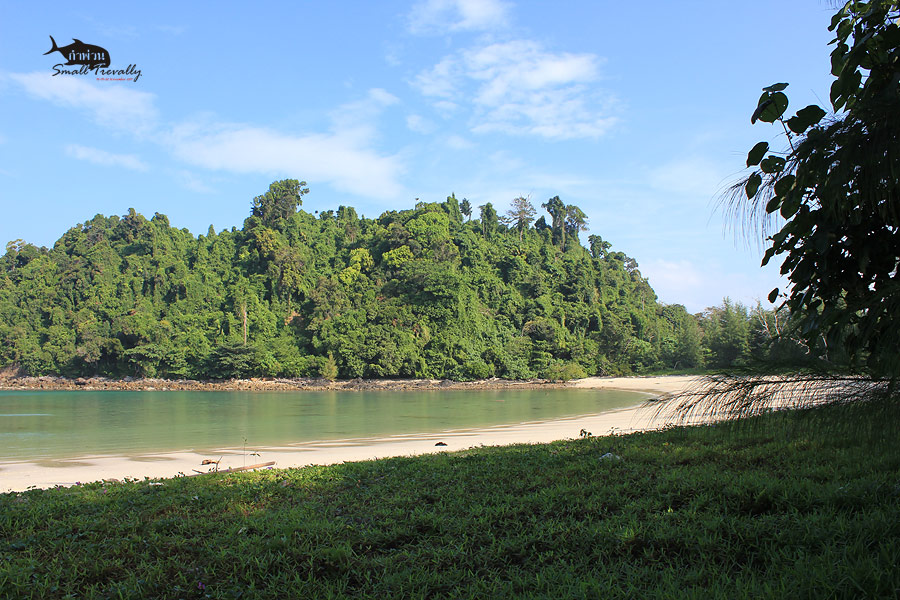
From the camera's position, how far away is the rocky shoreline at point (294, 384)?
4847 centimetres

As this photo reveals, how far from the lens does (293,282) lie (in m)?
57.7

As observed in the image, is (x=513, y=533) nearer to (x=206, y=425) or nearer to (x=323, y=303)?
(x=206, y=425)

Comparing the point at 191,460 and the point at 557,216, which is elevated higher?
the point at 557,216

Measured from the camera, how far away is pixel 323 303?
54.0 metres

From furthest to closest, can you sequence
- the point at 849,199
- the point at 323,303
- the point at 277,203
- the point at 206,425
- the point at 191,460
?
the point at 277,203 → the point at 323,303 → the point at 206,425 → the point at 191,460 → the point at 849,199

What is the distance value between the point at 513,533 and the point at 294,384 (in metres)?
48.3

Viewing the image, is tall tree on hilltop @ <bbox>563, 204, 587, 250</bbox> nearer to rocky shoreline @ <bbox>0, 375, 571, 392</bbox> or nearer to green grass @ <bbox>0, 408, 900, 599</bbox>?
rocky shoreline @ <bbox>0, 375, 571, 392</bbox>

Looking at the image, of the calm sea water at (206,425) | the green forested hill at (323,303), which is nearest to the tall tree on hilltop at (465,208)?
the green forested hill at (323,303)

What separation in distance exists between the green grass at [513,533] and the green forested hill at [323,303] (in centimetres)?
4489

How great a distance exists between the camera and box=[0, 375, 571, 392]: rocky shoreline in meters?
48.5

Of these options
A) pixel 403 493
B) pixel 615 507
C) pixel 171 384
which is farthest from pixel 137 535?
pixel 171 384

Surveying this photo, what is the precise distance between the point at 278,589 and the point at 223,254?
225 ft

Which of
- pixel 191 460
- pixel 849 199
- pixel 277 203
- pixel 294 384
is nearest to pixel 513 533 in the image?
pixel 849 199

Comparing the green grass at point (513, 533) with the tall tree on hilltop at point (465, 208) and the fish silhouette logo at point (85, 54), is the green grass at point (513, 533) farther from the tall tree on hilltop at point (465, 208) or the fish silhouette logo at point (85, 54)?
the tall tree on hilltop at point (465, 208)
